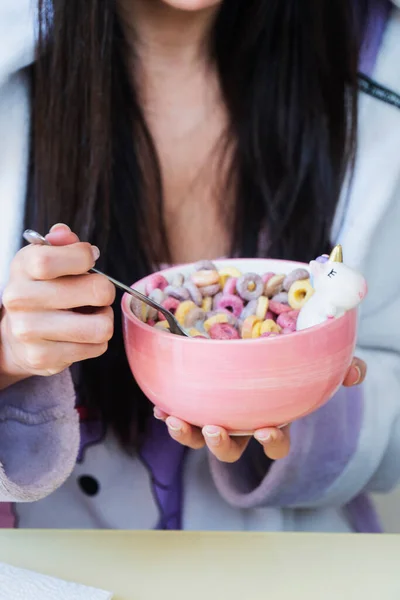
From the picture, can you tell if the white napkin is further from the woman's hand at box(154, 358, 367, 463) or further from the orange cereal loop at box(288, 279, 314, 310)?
the orange cereal loop at box(288, 279, 314, 310)

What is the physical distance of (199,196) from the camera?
760 mm

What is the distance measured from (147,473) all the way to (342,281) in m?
0.38

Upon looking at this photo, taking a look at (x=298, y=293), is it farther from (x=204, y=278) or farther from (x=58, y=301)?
(x=58, y=301)

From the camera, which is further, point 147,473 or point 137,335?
point 147,473

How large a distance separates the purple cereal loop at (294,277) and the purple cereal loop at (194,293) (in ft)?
0.28

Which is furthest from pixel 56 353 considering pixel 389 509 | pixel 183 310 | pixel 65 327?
pixel 389 509

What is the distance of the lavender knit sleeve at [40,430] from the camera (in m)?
0.71

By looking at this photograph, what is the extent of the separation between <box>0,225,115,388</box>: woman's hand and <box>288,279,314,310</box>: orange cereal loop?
7.1 inches

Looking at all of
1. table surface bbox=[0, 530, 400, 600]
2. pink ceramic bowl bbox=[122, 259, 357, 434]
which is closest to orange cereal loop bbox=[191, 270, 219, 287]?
pink ceramic bowl bbox=[122, 259, 357, 434]

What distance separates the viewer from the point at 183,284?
2.20 ft

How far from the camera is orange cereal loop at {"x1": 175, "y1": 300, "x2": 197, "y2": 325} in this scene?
635 millimetres

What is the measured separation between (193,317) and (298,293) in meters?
0.10

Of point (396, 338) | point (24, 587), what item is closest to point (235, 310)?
point (396, 338)

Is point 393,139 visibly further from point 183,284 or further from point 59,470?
point 59,470
